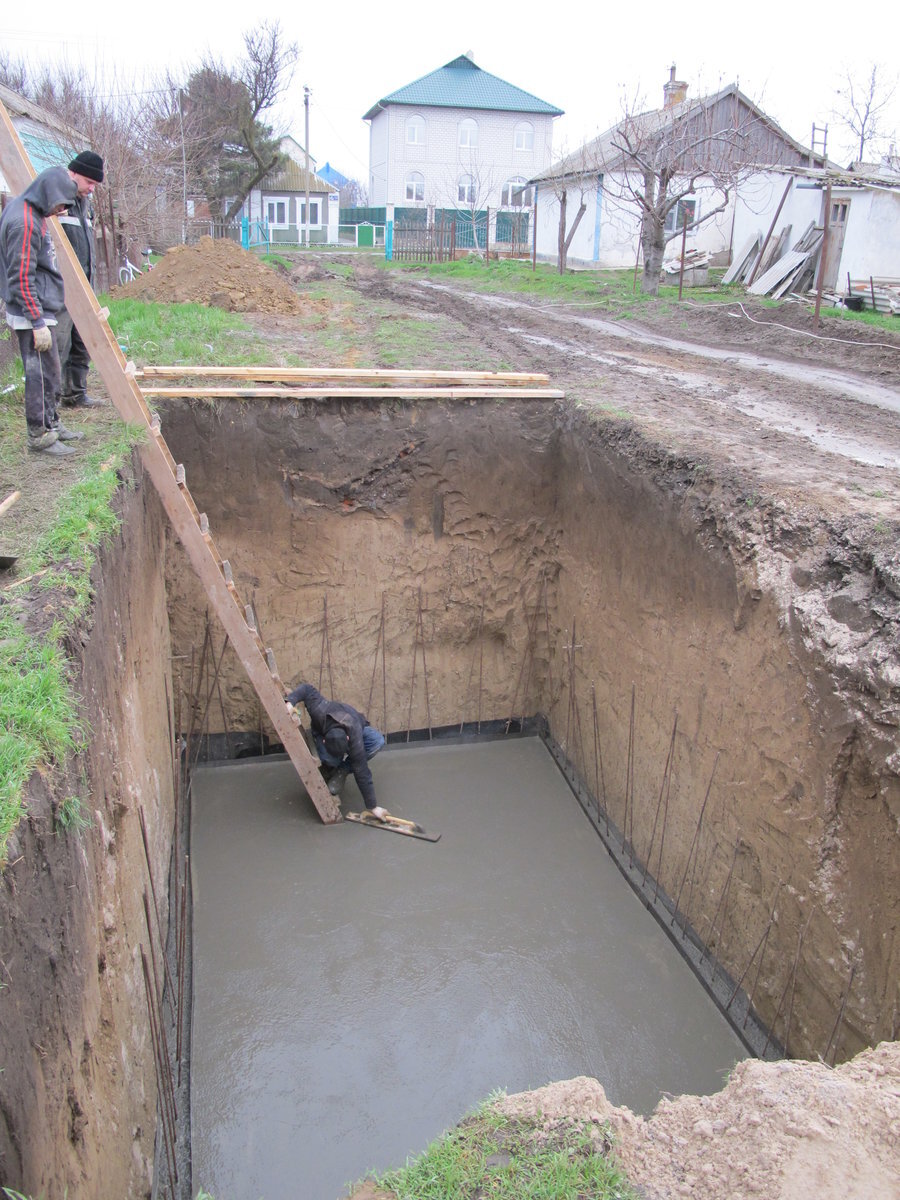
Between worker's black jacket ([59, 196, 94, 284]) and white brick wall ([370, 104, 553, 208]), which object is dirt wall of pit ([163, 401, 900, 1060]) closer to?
worker's black jacket ([59, 196, 94, 284])

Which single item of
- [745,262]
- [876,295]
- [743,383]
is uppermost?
[745,262]

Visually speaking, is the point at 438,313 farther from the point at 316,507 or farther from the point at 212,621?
the point at 212,621

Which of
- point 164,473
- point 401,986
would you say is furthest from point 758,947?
point 164,473

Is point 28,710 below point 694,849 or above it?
above

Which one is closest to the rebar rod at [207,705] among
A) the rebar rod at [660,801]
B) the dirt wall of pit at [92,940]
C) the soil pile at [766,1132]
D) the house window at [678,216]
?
the dirt wall of pit at [92,940]

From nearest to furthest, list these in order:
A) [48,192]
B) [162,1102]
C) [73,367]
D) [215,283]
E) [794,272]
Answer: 1. [162,1102]
2. [48,192]
3. [73,367]
4. [215,283]
5. [794,272]

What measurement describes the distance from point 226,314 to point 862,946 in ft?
36.1

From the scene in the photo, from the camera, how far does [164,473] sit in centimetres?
580

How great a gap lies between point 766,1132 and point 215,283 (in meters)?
13.1

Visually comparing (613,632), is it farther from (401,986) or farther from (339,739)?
(401,986)

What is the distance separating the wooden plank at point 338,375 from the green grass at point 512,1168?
21.3 ft

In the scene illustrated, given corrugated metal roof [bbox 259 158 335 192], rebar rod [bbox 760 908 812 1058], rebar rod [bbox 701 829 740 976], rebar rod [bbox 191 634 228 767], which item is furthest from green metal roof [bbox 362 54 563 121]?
rebar rod [bbox 760 908 812 1058]

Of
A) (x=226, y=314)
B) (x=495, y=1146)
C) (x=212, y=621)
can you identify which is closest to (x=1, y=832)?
(x=495, y=1146)

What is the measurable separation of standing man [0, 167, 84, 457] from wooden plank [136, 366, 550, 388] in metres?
2.20
